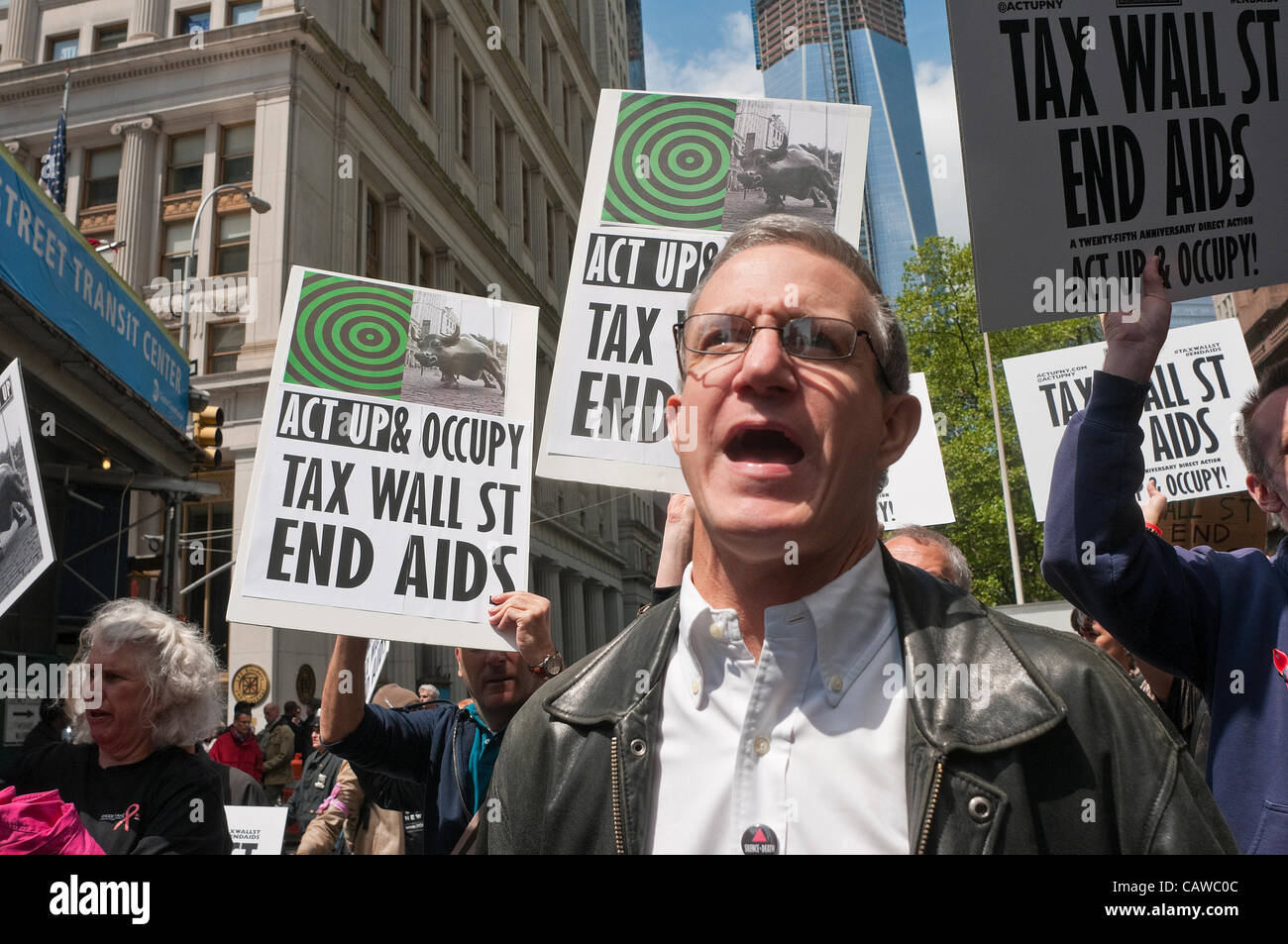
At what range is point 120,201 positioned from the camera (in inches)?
1033


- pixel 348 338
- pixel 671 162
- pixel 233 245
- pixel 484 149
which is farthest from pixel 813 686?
pixel 484 149

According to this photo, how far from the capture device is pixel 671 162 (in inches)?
150

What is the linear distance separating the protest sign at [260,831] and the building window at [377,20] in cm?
2807

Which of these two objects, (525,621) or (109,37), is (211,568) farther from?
(525,621)

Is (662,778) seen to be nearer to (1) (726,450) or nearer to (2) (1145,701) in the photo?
(1) (726,450)

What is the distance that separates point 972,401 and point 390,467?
85.1ft

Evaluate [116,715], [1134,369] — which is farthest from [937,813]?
[116,715]

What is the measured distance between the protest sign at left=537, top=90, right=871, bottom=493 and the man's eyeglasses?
5.78ft

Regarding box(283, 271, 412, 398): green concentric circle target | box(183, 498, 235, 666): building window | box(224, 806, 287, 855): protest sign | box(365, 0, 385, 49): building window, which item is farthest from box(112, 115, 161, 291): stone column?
box(283, 271, 412, 398): green concentric circle target

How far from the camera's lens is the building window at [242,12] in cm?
2661

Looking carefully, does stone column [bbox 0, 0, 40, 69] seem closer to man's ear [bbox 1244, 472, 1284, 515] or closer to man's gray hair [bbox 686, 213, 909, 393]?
man's gray hair [bbox 686, 213, 909, 393]
